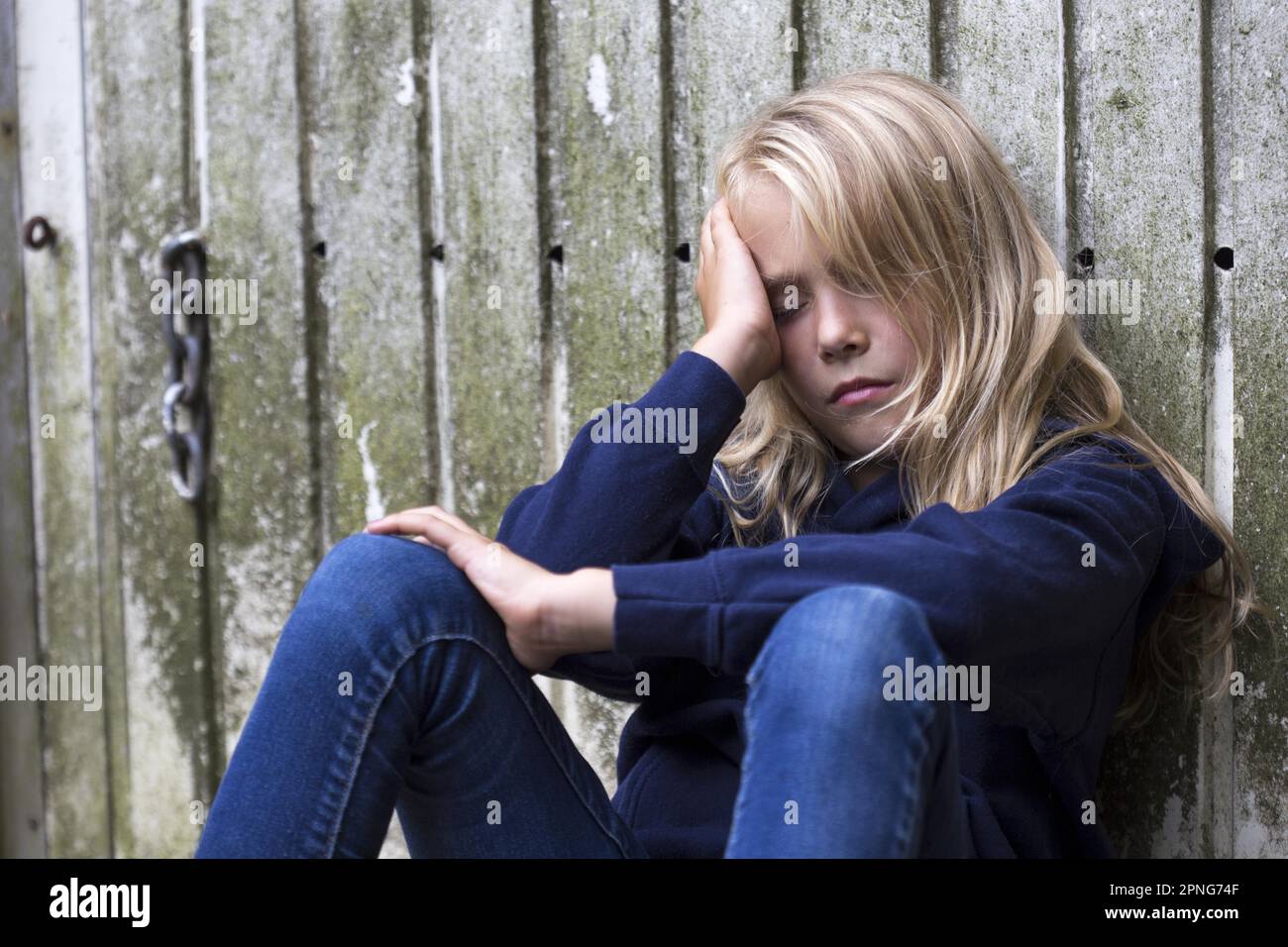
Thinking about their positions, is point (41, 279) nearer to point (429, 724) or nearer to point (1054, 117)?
point (429, 724)

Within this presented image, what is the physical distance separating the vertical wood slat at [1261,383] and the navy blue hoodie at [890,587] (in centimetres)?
11

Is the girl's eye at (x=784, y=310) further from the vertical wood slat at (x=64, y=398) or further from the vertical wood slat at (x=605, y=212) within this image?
the vertical wood slat at (x=64, y=398)

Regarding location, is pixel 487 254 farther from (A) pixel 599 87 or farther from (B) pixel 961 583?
(B) pixel 961 583

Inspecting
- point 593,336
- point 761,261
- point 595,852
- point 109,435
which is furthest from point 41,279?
point 595,852

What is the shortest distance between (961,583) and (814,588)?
0.10 meters

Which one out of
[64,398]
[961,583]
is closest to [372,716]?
[961,583]

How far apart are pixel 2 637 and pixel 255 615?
0.44 meters

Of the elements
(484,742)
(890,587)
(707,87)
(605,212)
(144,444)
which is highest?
(707,87)

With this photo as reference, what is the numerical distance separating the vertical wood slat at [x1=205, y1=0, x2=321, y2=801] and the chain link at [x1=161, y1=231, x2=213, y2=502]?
2 centimetres

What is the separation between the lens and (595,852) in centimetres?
98

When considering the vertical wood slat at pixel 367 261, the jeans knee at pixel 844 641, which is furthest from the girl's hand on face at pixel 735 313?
the vertical wood slat at pixel 367 261

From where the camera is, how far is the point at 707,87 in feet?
4.54

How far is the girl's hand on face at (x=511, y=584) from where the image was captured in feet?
3.06

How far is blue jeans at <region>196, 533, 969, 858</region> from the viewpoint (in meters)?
0.75
